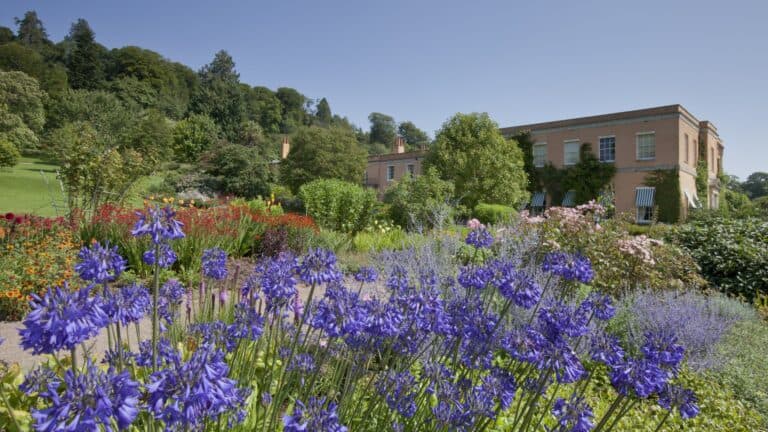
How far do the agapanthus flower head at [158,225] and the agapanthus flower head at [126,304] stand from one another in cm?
35

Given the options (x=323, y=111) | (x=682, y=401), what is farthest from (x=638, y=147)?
(x=323, y=111)

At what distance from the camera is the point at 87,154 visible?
9984mm

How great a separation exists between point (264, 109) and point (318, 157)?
4422cm

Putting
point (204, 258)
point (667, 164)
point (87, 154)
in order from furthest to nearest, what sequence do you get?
point (667, 164), point (87, 154), point (204, 258)

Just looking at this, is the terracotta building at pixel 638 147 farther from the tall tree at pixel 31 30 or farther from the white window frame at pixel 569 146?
the tall tree at pixel 31 30

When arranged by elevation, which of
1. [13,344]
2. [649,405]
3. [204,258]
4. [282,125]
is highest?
[282,125]

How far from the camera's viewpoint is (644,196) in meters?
25.6

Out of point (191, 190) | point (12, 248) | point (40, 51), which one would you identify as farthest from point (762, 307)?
point (40, 51)

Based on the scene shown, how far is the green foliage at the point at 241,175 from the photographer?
1104 inches

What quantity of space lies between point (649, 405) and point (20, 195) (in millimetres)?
27412

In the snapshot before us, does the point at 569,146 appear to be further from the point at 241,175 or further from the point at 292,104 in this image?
the point at 292,104

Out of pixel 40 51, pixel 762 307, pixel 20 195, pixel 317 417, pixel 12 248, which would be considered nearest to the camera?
pixel 317 417

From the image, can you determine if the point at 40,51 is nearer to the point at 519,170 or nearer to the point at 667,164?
the point at 519,170

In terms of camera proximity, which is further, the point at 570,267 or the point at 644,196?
the point at 644,196
